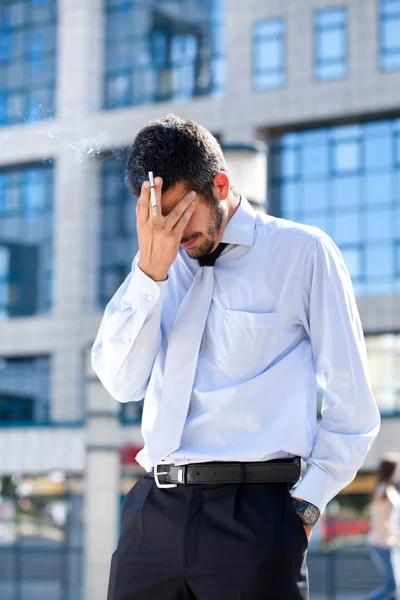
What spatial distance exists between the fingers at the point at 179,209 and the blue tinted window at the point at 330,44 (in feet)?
102

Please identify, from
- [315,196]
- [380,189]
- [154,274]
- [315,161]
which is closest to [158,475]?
[154,274]

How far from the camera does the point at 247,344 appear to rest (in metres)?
2.50

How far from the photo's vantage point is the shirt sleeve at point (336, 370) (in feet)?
8.13

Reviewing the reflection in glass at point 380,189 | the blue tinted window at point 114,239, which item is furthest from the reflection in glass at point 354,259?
the blue tinted window at point 114,239

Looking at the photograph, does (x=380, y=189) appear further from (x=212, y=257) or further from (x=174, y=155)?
(x=174, y=155)

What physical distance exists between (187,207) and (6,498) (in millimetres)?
27339

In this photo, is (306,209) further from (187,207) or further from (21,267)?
(187,207)

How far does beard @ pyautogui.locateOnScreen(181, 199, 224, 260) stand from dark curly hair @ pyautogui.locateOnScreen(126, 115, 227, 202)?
6 cm

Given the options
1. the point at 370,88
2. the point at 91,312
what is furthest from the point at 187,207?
the point at 91,312

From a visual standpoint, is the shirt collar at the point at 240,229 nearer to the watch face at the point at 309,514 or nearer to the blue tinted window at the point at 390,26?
the watch face at the point at 309,514

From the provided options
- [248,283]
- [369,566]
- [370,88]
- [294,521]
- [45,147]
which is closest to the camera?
[294,521]

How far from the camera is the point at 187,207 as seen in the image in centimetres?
246

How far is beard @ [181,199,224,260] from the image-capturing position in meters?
2.54

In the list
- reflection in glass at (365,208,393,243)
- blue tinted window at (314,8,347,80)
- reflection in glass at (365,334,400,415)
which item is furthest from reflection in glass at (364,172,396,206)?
reflection in glass at (365,334,400,415)
